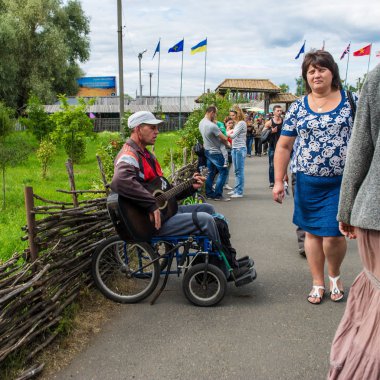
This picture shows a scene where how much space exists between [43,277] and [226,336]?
58.2 inches

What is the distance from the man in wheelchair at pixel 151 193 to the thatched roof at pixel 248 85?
28158 mm

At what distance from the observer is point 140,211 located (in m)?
4.35

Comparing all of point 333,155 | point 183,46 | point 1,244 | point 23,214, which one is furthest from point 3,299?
point 183,46

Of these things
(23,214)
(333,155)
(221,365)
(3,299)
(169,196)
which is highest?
(333,155)

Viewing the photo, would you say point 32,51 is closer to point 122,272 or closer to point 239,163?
point 239,163

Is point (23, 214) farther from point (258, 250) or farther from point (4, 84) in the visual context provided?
point (4, 84)

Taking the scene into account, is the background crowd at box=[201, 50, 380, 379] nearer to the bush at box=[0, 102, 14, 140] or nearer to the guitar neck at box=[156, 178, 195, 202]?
the guitar neck at box=[156, 178, 195, 202]

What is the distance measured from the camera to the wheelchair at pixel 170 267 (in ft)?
14.9

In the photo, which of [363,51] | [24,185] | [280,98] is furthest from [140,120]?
[280,98]

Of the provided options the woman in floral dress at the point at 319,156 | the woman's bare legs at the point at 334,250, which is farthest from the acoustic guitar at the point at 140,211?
the woman's bare legs at the point at 334,250

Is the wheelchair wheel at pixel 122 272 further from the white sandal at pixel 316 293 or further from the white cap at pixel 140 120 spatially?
the white sandal at pixel 316 293

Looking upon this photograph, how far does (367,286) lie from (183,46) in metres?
28.1

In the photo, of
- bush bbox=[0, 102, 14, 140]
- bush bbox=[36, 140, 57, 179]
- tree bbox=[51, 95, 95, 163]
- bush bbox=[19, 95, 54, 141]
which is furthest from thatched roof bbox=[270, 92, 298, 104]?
bush bbox=[36, 140, 57, 179]

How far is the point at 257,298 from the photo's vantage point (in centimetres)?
477
